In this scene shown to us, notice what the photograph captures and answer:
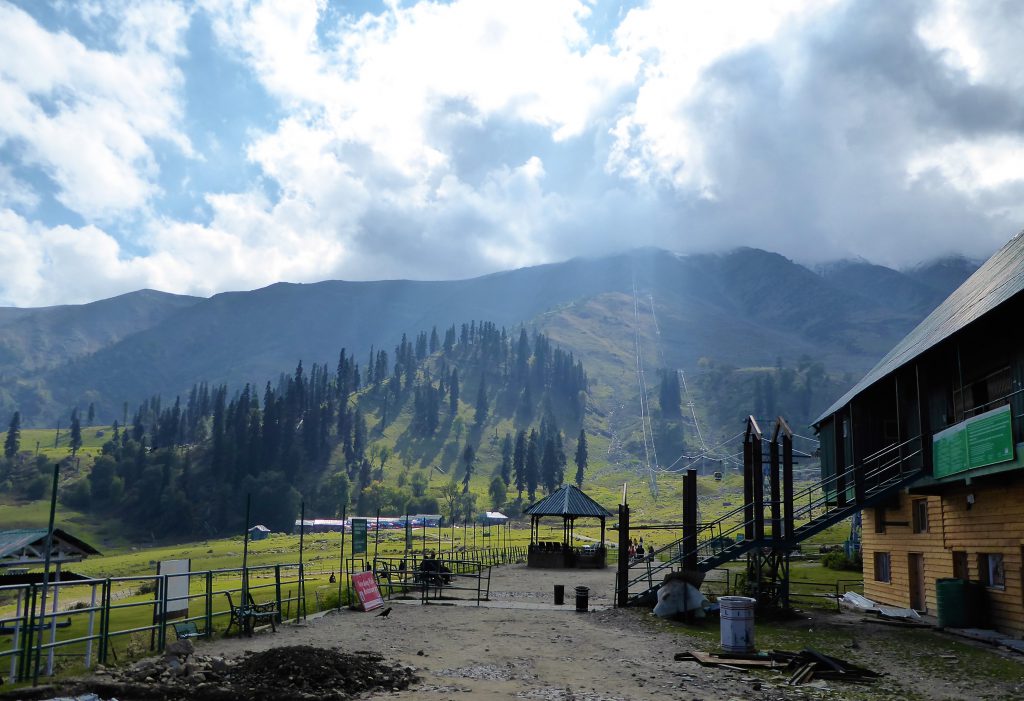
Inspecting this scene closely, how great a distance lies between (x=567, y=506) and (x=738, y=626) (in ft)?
104

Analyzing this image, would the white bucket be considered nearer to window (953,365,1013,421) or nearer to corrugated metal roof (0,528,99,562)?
window (953,365,1013,421)

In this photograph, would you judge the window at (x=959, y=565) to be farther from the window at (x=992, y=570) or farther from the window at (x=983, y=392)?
the window at (x=983, y=392)

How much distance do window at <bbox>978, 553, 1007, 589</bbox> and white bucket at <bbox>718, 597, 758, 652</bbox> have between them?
8.42m

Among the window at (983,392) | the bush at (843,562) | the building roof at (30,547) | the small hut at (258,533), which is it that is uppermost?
the window at (983,392)

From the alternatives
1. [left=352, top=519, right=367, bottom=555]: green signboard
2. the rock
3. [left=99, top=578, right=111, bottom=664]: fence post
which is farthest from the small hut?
the rock

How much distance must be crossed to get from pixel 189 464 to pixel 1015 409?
20418 centimetres

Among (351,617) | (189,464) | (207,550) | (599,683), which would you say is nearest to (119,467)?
(189,464)

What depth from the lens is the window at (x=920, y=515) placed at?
90.8 ft

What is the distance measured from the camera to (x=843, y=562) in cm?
5131

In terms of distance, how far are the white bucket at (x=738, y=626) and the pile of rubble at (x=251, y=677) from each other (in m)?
7.77

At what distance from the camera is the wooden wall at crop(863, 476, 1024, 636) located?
69.5 ft

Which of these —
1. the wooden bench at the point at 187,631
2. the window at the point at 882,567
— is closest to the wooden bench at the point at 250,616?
the wooden bench at the point at 187,631

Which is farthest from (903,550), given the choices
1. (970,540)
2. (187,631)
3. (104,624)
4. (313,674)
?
(104,624)

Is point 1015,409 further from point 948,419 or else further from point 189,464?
point 189,464
